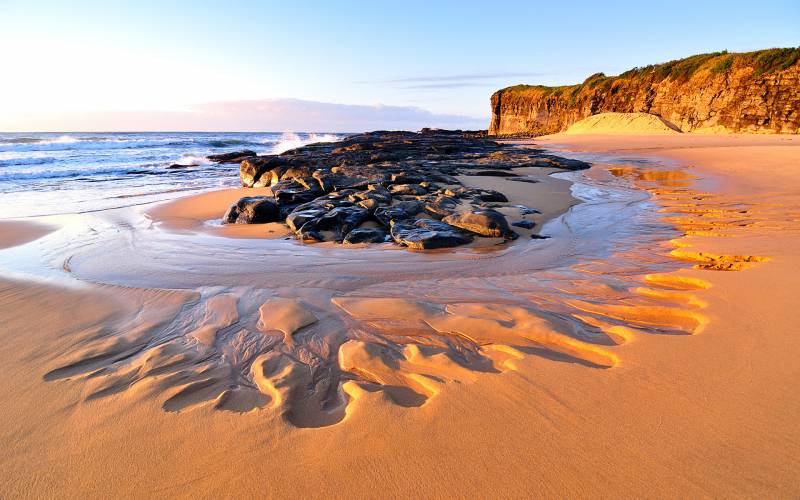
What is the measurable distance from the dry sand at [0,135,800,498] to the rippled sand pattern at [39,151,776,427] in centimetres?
2

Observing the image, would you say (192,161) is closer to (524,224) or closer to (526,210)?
(526,210)

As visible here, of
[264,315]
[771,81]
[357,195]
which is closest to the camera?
[264,315]

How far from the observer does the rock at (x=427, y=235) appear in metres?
4.54

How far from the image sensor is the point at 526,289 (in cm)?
306

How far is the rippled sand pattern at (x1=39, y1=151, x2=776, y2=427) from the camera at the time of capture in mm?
1846

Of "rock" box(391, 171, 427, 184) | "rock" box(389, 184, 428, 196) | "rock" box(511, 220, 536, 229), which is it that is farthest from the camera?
"rock" box(391, 171, 427, 184)

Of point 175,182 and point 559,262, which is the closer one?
point 559,262

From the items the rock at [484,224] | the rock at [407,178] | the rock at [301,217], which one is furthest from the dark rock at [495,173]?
the rock at [301,217]

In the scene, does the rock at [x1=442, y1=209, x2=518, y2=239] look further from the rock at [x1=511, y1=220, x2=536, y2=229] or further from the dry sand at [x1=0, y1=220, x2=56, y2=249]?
the dry sand at [x1=0, y1=220, x2=56, y2=249]

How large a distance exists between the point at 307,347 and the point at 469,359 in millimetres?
875


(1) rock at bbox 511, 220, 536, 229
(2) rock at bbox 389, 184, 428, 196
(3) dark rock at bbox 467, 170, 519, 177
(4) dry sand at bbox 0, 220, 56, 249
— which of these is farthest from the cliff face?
(4) dry sand at bbox 0, 220, 56, 249

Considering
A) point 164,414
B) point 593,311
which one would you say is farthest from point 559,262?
point 164,414

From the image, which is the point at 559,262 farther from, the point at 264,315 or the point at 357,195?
the point at 357,195

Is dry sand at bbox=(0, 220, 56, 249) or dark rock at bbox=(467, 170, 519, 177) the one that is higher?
dark rock at bbox=(467, 170, 519, 177)
